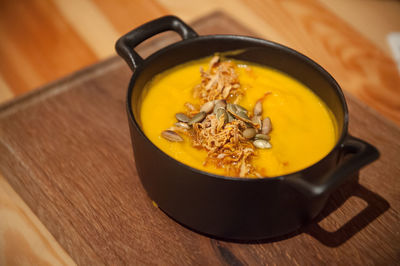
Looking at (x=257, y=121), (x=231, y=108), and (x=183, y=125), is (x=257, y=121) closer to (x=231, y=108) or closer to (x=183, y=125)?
(x=231, y=108)

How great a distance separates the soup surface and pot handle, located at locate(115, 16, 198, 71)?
0.38 ft

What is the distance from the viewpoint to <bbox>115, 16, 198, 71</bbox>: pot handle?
1077 millimetres

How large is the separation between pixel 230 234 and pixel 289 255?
0.15 m

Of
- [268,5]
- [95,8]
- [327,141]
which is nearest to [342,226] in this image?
[327,141]

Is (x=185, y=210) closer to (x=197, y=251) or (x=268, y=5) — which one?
(x=197, y=251)

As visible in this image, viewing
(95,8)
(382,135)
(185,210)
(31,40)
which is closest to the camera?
(185,210)

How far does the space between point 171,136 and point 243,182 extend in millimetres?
280

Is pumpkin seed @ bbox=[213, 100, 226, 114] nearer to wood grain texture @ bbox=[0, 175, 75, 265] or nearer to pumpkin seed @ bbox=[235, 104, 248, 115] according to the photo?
Result: pumpkin seed @ bbox=[235, 104, 248, 115]

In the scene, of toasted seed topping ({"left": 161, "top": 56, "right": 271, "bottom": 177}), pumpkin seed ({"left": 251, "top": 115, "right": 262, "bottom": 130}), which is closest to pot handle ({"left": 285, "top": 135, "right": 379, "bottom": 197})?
toasted seed topping ({"left": 161, "top": 56, "right": 271, "bottom": 177})

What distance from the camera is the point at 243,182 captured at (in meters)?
0.80

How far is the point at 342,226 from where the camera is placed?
104 centimetres

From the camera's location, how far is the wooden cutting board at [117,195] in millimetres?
988

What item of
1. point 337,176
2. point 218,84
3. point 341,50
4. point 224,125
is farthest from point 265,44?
point 341,50

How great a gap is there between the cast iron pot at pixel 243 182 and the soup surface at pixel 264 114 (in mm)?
45
